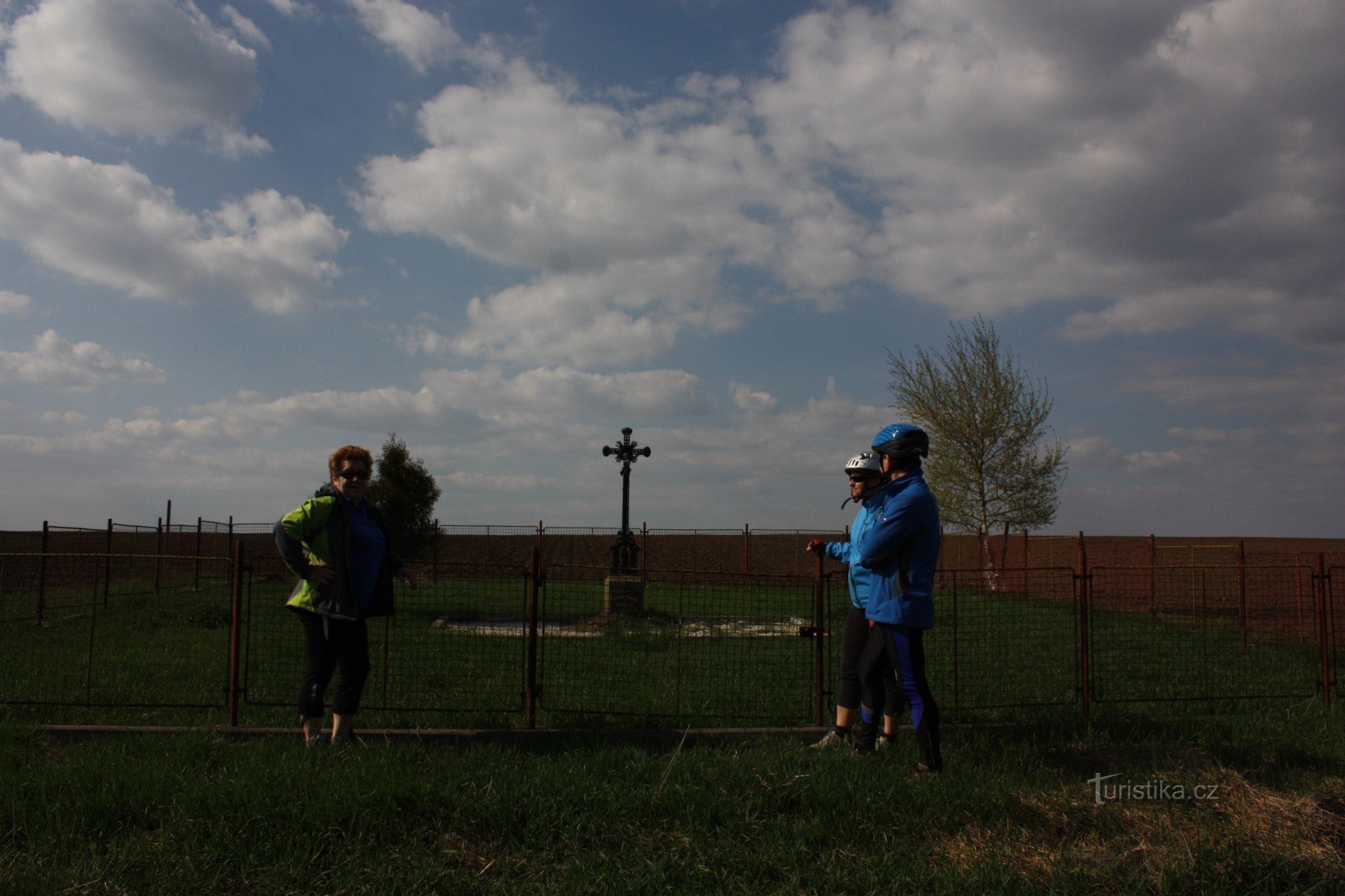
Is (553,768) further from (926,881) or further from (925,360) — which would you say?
(925,360)

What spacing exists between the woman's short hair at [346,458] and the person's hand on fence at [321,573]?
0.55m

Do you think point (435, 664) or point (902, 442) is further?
point (435, 664)

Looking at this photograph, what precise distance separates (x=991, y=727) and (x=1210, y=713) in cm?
195

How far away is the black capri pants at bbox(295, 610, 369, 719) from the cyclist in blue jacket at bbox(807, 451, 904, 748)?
8.23 feet

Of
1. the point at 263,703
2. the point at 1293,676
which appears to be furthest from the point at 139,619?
the point at 1293,676

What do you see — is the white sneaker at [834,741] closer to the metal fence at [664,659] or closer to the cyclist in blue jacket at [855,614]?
the cyclist in blue jacket at [855,614]

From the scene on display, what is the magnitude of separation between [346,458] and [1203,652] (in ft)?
21.9

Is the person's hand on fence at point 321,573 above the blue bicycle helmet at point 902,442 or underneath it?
underneath

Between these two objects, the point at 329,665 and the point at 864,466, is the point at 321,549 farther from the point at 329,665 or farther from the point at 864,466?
the point at 864,466

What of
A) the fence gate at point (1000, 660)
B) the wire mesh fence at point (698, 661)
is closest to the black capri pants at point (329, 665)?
the wire mesh fence at point (698, 661)

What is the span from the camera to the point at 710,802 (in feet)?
12.1

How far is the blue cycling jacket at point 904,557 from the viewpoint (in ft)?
14.1

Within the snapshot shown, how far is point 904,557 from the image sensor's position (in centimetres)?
438

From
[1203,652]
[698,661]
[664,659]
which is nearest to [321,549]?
[664,659]
